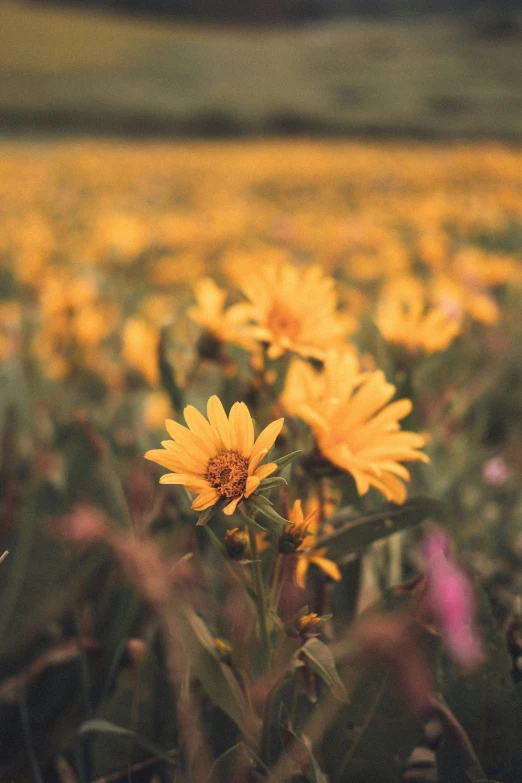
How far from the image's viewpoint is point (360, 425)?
2.13 feet

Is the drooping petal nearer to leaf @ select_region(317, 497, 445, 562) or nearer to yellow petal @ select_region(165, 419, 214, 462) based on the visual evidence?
yellow petal @ select_region(165, 419, 214, 462)

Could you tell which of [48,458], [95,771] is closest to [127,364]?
[48,458]

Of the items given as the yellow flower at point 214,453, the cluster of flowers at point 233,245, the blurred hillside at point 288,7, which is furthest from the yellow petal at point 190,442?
the blurred hillside at point 288,7

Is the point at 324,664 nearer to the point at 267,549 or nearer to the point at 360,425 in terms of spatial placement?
the point at 267,549

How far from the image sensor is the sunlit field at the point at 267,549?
54 centimetres

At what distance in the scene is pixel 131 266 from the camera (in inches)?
108

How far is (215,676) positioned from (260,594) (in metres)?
0.10

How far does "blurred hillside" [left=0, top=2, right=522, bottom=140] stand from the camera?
1939 cm

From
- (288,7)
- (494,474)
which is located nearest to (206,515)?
(494,474)

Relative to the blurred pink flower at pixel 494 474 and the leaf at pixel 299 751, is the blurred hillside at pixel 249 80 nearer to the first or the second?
the blurred pink flower at pixel 494 474

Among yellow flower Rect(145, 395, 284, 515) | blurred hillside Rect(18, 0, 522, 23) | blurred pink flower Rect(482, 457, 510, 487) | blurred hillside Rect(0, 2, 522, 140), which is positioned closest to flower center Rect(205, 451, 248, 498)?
yellow flower Rect(145, 395, 284, 515)

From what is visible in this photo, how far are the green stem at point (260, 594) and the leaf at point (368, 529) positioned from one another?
0.54 feet

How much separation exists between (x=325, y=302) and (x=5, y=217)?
11.4ft

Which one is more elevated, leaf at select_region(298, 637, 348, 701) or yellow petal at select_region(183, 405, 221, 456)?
yellow petal at select_region(183, 405, 221, 456)
